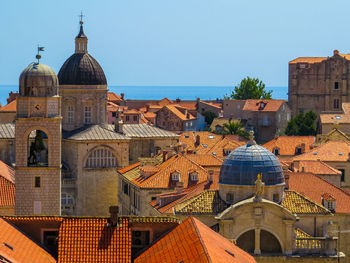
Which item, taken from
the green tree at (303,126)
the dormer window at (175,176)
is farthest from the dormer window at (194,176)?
the green tree at (303,126)

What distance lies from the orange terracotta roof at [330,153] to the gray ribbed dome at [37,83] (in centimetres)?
3957

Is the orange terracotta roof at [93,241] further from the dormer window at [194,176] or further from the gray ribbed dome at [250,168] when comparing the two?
the dormer window at [194,176]

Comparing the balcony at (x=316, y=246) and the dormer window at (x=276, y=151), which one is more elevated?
the dormer window at (x=276, y=151)

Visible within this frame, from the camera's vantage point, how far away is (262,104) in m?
152

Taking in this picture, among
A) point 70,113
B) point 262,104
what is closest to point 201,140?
point 70,113

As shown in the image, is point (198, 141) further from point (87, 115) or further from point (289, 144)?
point (87, 115)

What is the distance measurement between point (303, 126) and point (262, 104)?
19.9m

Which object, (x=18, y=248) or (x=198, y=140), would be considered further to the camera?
(x=198, y=140)

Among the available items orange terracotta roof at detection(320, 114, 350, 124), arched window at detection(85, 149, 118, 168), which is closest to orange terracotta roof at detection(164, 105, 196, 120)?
orange terracotta roof at detection(320, 114, 350, 124)

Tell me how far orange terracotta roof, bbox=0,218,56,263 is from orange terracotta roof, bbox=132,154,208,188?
28.7 meters

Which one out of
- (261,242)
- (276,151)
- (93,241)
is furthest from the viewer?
(276,151)

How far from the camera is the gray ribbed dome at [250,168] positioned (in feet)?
182

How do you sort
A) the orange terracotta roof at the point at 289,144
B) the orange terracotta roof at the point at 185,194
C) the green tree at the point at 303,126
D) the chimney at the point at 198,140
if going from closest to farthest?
the orange terracotta roof at the point at 185,194
the orange terracotta roof at the point at 289,144
the chimney at the point at 198,140
the green tree at the point at 303,126

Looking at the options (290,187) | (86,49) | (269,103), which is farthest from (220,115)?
(290,187)
